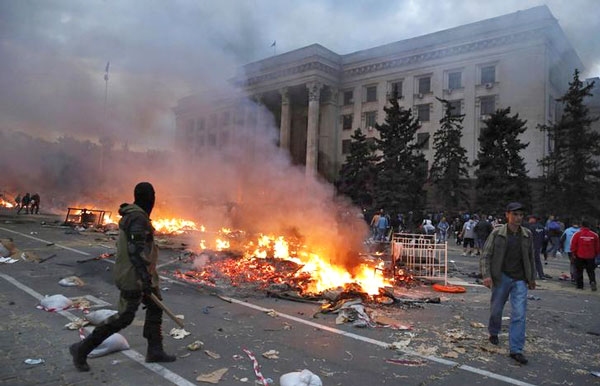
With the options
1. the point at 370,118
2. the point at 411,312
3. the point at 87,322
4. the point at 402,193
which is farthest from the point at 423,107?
the point at 87,322

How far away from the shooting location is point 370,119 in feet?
149

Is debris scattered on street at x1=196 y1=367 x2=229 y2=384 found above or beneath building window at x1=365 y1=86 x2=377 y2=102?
beneath

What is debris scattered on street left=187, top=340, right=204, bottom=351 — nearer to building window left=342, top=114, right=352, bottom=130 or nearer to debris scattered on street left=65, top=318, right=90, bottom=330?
debris scattered on street left=65, top=318, right=90, bottom=330

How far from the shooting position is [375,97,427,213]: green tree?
30.3 m

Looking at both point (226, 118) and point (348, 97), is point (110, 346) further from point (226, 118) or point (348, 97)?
point (348, 97)

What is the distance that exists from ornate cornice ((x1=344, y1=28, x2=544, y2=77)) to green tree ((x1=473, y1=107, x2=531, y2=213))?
9770 millimetres

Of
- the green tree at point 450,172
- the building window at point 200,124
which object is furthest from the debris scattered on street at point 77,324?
the green tree at point 450,172

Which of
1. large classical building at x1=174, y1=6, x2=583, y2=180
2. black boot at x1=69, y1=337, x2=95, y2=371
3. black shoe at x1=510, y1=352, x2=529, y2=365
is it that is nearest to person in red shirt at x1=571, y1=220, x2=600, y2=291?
black shoe at x1=510, y1=352, x2=529, y2=365

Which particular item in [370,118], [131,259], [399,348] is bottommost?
[399,348]

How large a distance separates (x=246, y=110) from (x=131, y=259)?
11215 millimetres

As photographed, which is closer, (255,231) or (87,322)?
(87,322)

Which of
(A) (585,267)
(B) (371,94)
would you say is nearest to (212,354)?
(A) (585,267)

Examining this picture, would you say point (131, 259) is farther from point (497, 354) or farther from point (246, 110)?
point (246, 110)

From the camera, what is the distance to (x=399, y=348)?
481 centimetres
